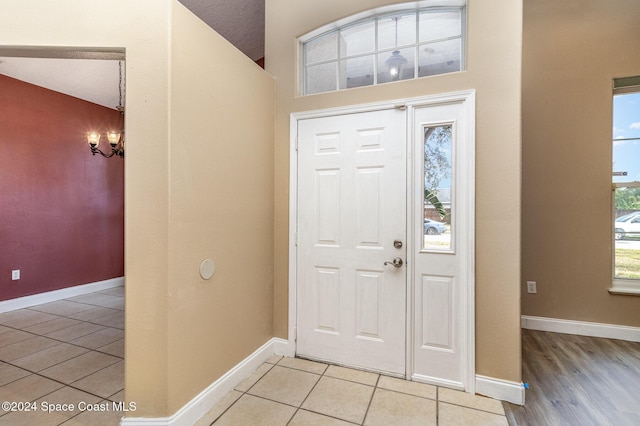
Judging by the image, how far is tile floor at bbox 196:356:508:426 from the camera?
6.06 feet

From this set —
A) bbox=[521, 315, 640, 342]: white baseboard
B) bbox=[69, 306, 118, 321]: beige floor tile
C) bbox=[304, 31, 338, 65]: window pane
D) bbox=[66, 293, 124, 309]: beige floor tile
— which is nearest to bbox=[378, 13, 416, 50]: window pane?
bbox=[304, 31, 338, 65]: window pane

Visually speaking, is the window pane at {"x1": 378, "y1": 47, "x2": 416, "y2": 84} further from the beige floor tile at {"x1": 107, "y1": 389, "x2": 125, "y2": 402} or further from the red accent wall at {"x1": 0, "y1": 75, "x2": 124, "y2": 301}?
the red accent wall at {"x1": 0, "y1": 75, "x2": 124, "y2": 301}

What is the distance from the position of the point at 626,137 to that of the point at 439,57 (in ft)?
8.36

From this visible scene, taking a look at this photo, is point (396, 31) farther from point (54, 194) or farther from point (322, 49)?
point (54, 194)

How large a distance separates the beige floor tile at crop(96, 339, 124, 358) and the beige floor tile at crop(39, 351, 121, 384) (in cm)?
6

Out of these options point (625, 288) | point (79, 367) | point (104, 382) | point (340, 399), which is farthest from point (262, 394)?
point (625, 288)

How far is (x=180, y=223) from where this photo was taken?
1777mm

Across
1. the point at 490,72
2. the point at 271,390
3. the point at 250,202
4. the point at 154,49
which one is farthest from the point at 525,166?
the point at 154,49

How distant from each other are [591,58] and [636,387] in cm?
308

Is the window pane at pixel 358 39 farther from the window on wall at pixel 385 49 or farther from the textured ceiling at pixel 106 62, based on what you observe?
the textured ceiling at pixel 106 62

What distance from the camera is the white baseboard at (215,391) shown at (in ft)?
5.59

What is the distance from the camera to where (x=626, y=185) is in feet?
10.1

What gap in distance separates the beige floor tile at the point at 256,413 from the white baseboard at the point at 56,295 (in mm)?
3837

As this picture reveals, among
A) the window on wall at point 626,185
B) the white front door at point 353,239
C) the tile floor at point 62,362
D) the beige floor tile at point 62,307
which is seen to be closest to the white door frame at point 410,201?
the white front door at point 353,239
